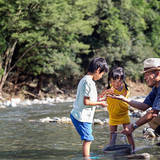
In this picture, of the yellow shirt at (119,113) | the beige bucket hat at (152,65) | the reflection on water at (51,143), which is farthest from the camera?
the yellow shirt at (119,113)

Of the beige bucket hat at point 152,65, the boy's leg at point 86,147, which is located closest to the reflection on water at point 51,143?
the boy's leg at point 86,147

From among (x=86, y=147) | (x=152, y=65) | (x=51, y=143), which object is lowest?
(x=51, y=143)

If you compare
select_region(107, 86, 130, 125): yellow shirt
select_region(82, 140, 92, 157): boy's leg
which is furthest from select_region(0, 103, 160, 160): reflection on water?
select_region(107, 86, 130, 125): yellow shirt

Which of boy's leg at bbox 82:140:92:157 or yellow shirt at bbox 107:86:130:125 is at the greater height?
yellow shirt at bbox 107:86:130:125

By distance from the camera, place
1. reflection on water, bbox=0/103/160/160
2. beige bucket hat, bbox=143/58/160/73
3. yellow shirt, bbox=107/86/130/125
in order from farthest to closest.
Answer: yellow shirt, bbox=107/86/130/125
reflection on water, bbox=0/103/160/160
beige bucket hat, bbox=143/58/160/73

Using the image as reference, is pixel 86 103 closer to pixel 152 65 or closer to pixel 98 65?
pixel 98 65

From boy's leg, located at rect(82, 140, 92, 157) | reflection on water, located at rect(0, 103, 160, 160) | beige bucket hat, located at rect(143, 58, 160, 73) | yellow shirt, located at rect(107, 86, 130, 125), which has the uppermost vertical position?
beige bucket hat, located at rect(143, 58, 160, 73)

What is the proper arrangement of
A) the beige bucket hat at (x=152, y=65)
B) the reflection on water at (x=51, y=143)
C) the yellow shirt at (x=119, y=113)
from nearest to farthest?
1. the beige bucket hat at (x=152, y=65)
2. the reflection on water at (x=51, y=143)
3. the yellow shirt at (x=119, y=113)

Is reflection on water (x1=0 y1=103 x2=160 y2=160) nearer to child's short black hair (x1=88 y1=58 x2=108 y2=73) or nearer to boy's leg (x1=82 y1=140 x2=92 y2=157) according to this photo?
boy's leg (x1=82 y1=140 x2=92 y2=157)

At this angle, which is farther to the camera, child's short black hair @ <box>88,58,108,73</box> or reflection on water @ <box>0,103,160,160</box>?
reflection on water @ <box>0,103,160,160</box>

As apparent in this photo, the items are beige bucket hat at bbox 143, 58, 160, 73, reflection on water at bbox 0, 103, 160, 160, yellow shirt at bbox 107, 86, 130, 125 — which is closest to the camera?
beige bucket hat at bbox 143, 58, 160, 73

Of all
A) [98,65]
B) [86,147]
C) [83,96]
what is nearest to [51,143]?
[86,147]

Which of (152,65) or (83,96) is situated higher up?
(152,65)

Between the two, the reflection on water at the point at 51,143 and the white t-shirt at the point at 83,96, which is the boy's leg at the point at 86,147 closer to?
the reflection on water at the point at 51,143
